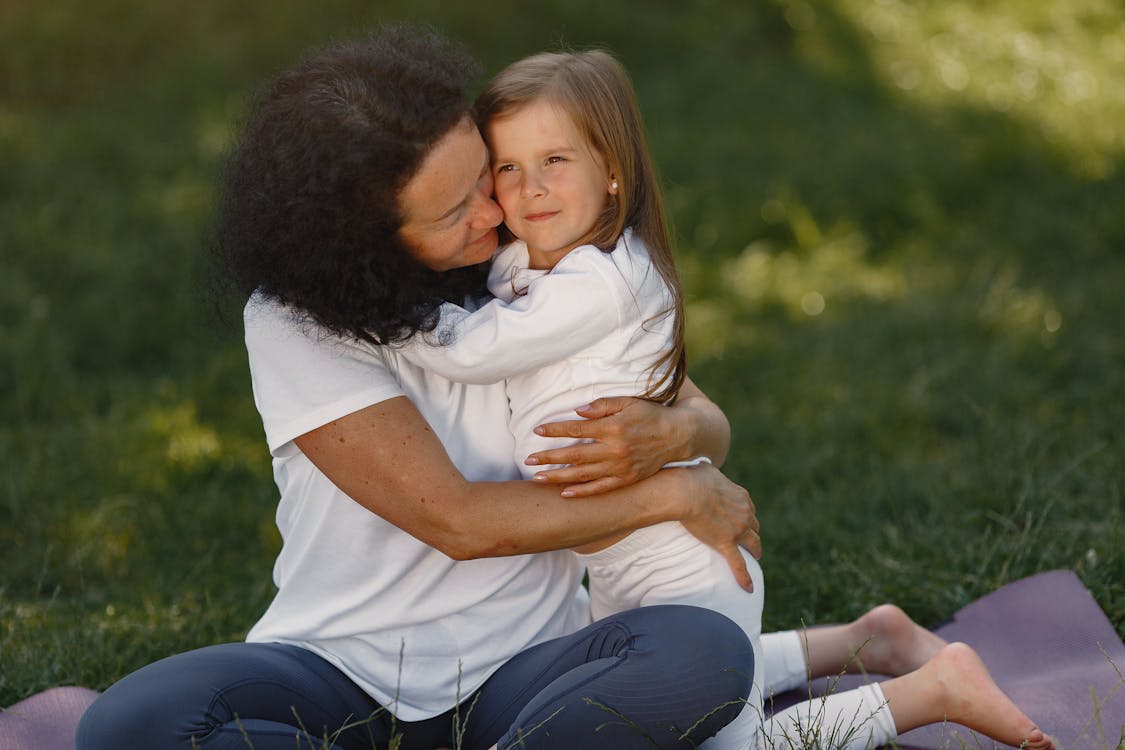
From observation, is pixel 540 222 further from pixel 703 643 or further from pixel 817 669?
pixel 817 669

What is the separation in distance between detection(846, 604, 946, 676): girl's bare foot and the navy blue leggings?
2.19 feet

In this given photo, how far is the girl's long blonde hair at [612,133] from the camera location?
2.61m

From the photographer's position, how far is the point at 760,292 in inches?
231

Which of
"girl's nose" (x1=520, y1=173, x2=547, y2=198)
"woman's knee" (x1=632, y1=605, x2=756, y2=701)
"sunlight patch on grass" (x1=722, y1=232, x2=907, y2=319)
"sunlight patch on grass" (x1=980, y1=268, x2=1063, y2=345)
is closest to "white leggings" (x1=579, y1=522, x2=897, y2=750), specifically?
"woman's knee" (x1=632, y1=605, x2=756, y2=701)

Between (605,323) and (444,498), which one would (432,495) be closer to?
(444,498)

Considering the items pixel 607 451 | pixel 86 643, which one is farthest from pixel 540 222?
pixel 86 643

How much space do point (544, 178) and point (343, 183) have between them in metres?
0.45

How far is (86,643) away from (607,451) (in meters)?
1.51

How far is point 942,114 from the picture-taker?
7.16 meters

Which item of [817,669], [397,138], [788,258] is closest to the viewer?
[397,138]

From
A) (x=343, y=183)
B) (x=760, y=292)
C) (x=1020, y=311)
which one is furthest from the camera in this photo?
(x=760, y=292)

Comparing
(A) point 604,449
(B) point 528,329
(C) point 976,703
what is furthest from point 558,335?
(C) point 976,703

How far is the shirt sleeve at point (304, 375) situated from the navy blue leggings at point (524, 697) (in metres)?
0.43

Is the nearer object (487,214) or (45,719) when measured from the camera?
(487,214)
